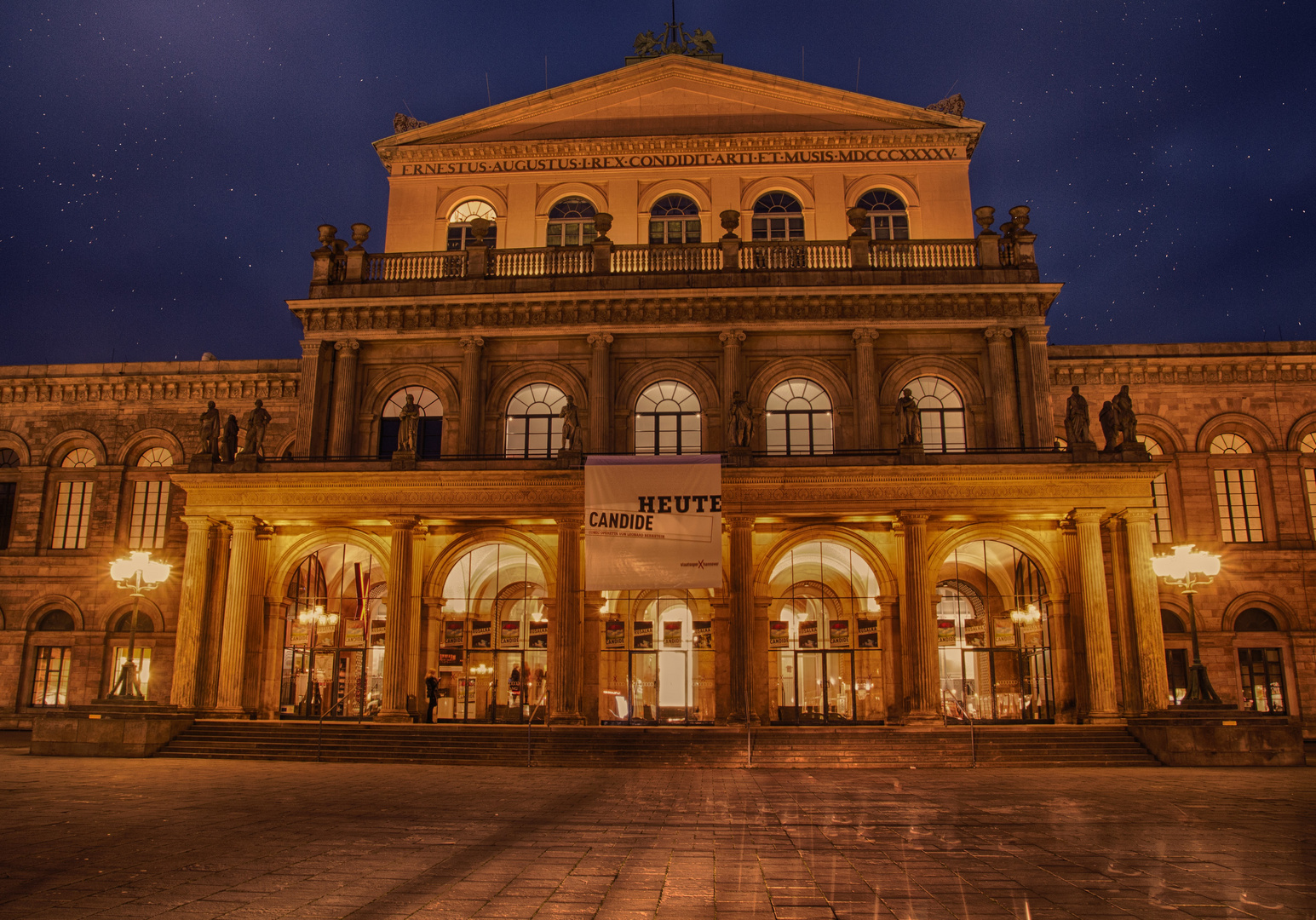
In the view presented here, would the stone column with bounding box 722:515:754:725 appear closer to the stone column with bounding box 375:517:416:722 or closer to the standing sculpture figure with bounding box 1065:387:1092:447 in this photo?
the stone column with bounding box 375:517:416:722

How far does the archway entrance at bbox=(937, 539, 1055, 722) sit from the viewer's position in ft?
94.2

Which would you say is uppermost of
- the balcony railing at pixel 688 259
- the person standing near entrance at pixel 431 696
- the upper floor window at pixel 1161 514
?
the balcony railing at pixel 688 259

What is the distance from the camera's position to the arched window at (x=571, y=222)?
34219mm

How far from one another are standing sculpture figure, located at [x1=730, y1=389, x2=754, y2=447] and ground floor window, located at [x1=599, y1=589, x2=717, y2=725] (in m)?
4.91

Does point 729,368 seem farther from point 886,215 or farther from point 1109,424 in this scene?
point 1109,424

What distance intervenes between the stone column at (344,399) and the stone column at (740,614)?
12.4 m

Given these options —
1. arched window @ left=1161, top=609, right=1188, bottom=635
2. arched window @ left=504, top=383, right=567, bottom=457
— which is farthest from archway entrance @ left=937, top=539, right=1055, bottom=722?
arched window @ left=504, top=383, right=567, bottom=457

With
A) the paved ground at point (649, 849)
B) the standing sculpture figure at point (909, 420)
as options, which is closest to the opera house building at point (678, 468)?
the standing sculpture figure at point (909, 420)

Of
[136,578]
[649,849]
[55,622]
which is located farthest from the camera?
[55,622]

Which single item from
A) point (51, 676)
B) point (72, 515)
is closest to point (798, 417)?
point (72, 515)

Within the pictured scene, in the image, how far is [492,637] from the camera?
1159 inches

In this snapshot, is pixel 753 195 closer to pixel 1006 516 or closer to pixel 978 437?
pixel 978 437

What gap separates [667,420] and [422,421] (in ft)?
25.6

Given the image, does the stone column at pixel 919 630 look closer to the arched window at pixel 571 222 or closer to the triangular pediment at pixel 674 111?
the arched window at pixel 571 222
